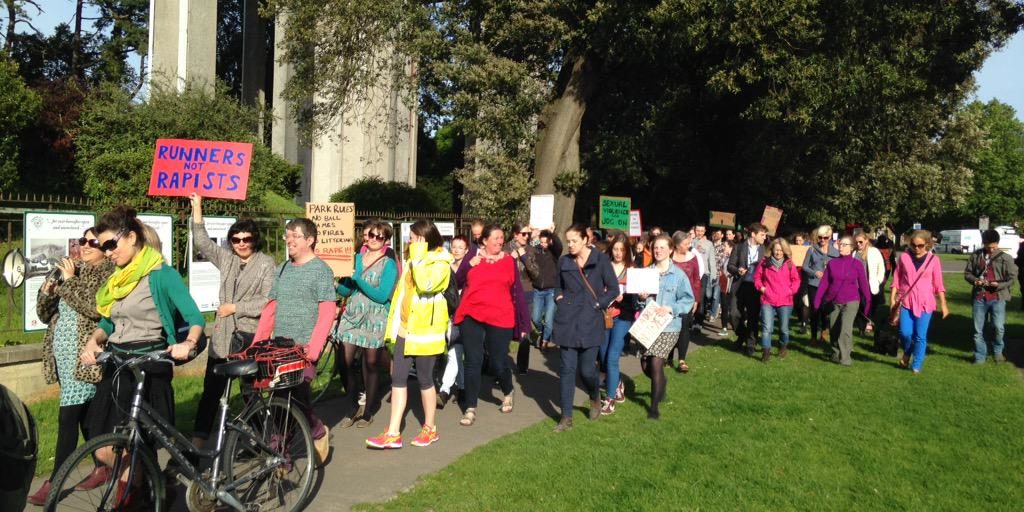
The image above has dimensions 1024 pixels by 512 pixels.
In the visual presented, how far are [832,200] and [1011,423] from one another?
78.6ft

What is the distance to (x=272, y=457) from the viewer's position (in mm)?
5113

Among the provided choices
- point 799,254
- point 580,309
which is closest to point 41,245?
point 580,309

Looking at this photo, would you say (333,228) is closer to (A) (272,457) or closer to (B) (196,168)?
(B) (196,168)

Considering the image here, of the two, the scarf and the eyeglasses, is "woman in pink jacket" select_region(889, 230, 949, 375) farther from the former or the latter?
the eyeglasses

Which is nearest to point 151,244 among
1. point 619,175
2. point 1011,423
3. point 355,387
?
point 355,387

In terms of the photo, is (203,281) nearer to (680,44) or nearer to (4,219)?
(4,219)

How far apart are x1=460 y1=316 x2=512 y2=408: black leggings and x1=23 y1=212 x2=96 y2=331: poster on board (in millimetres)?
4045

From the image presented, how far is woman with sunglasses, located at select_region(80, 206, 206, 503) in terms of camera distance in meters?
5.10

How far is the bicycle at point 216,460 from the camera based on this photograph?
14.5 feet

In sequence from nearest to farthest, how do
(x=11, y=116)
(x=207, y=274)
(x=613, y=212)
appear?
(x=207, y=274)
(x=613, y=212)
(x=11, y=116)

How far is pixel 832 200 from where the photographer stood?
1219 inches

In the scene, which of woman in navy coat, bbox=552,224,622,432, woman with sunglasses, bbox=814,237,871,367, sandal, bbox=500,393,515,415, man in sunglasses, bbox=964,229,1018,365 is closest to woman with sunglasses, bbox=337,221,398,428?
sandal, bbox=500,393,515,415

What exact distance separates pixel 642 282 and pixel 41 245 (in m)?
5.94

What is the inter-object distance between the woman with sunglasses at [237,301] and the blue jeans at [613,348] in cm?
360
